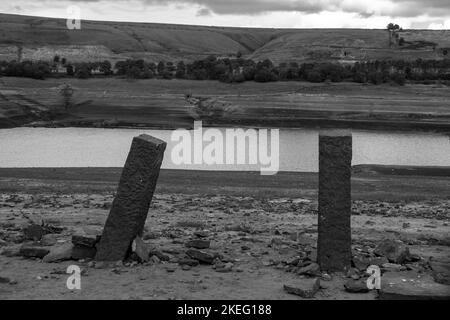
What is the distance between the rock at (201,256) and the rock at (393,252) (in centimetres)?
331

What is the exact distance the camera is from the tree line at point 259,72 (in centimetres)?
12206

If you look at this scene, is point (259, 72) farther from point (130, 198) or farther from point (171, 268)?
point (171, 268)

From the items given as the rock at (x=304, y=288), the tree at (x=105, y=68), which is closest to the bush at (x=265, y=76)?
the tree at (x=105, y=68)

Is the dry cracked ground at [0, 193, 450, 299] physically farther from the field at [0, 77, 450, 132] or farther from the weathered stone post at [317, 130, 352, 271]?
the field at [0, 77, 450, 132]

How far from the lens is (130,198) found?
1289 centimetres

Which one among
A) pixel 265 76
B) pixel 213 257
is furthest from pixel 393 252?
pixel 265 76

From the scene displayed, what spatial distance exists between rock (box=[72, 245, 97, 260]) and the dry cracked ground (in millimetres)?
19

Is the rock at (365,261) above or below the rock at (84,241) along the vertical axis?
below

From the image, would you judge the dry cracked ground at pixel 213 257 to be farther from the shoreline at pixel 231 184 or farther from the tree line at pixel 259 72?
the tree line at pixel 259 72

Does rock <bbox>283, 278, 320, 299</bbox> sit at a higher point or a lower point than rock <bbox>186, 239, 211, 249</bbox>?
lower

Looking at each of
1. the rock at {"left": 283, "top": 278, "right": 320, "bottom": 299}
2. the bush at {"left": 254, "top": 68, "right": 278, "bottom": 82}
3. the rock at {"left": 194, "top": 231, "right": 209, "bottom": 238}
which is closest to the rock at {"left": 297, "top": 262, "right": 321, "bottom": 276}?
the rock at {"left": 283, "top": 278, "right": 320, "bottom": 299}

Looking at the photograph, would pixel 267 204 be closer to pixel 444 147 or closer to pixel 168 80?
pixel 444 147

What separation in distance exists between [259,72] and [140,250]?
111m

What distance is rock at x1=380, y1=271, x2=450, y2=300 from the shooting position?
35.2 ft
